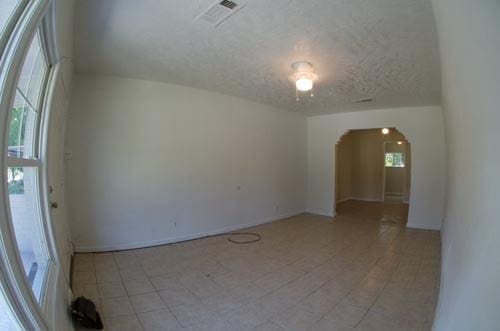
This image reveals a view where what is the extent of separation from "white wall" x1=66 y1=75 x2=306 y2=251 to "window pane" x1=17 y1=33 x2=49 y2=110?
5.75ft

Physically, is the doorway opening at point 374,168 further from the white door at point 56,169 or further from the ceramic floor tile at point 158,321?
the white door at point 56,169

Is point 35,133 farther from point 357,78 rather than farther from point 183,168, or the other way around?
point 357,78

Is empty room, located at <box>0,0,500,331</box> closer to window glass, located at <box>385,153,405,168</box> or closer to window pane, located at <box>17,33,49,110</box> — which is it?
window pane, located at <box>17,33,49,110</box>

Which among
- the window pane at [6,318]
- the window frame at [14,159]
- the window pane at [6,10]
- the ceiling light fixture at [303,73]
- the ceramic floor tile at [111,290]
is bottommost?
the ceramic floor tile at [111,290]

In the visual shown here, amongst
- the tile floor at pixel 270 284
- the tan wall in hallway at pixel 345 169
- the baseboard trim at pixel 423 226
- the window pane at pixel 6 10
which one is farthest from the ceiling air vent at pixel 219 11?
the tan wall in hallway at pixel 345 169

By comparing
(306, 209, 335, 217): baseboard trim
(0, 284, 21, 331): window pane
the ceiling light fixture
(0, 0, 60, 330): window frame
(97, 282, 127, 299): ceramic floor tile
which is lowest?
(97, 282, 127, 299): ceramic floor tile

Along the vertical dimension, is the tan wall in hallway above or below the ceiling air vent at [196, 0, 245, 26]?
below

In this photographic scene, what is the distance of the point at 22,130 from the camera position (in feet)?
4.57

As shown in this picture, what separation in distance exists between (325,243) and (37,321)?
3.66m

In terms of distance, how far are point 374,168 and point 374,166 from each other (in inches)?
2.9

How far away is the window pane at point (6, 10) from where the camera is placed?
31.3 inches

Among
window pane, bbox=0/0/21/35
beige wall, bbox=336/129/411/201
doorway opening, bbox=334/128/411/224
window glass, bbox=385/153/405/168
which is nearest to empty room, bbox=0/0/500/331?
window pane, bbox=0/0/21/35

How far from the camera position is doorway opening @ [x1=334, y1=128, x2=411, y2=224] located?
7762mm

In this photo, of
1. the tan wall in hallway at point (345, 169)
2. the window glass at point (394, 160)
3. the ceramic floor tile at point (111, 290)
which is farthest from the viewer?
the window glass at point (394, 160)
